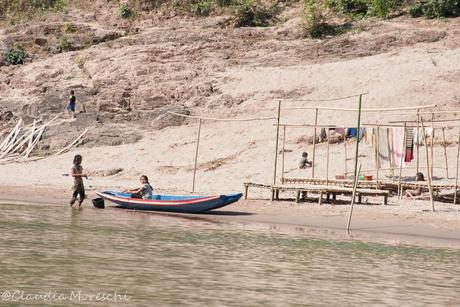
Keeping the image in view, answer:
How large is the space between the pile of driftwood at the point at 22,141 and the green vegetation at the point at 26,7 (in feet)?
37.6

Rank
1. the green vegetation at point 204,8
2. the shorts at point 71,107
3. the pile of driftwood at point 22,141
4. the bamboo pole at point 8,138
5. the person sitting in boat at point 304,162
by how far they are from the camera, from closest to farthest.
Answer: the person sitting in boat at point 304,162
the pile of driftwood at point 22,141
the bamboo pole at point 8,138
the shorts at point 71,107
the green vegetation at point 204,8

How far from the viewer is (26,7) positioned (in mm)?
43438

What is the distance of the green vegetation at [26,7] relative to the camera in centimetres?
4247

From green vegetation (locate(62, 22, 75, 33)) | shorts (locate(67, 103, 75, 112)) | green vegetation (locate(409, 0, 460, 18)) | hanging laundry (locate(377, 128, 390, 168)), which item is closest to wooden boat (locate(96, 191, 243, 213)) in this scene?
hanging laundry (locate(377, 128, 390, 168))

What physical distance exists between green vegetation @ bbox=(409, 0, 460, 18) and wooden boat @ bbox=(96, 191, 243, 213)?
→ 1877 centimetres

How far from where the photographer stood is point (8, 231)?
17109 mm

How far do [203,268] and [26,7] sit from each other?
106 feet

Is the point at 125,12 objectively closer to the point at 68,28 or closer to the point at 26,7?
the point at 68,28

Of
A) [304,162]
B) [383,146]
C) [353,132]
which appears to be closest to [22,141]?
[304,162]

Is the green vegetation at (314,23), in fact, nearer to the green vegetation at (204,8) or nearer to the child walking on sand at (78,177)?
the green vegetation at (204,8)

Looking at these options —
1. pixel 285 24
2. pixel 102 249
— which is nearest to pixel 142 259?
pixel 102 249

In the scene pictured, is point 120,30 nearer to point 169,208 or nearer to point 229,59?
point 229,59

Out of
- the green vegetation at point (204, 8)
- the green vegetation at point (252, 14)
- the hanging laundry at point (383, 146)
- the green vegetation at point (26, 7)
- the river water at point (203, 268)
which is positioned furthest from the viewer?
the green vegetation at point (26, 7)

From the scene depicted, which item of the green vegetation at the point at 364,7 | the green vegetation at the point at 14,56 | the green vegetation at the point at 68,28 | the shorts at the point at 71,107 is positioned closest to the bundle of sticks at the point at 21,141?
the shorts at the point at 71,107
